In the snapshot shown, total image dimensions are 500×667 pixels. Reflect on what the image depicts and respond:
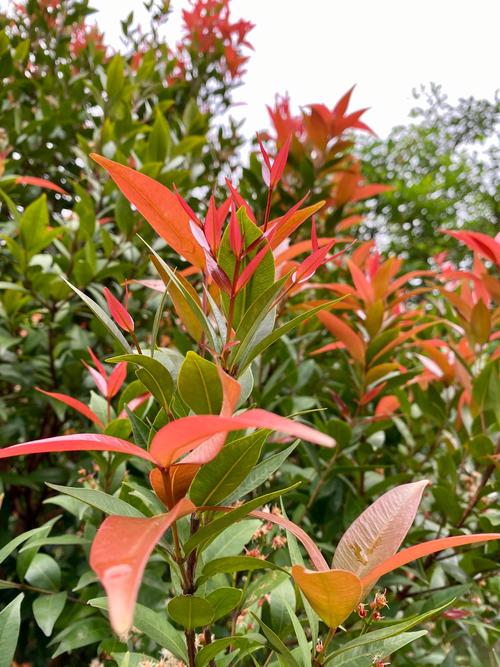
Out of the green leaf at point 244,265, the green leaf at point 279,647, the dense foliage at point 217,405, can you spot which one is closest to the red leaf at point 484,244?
the dense foliage at point 217,405

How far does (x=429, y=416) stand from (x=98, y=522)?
93 cm

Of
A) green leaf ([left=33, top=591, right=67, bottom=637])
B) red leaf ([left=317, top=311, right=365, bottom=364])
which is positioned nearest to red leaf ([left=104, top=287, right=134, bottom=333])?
green leaf ([left=33, top=591, right=67, bottom=637])

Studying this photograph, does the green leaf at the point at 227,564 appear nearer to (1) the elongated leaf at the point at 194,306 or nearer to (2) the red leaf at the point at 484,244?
(1) the elongated leaf at the point at 194,306

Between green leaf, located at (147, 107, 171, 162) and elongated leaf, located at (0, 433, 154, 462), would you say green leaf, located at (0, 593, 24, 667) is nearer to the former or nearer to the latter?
elongated leaf, located at (0, 433, 154, 462)

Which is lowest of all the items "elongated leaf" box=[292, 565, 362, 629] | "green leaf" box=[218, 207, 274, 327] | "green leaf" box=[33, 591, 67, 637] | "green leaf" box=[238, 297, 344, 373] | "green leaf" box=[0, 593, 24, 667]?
"green leaf" box=[33, 591, 67, 637]

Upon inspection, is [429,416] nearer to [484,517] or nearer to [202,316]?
[484,517]

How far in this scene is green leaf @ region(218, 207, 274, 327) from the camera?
645 mm

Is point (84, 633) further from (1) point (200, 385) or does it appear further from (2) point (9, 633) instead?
(1) point (200, 385)

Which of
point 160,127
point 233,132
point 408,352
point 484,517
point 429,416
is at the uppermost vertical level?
point 233,132

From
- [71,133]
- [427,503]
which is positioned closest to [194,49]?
[71,133]

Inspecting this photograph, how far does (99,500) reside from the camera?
568mm

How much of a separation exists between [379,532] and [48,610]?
2.29ft

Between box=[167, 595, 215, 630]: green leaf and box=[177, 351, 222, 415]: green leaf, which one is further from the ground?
box=[177, 351, 222, 415]: green leaf

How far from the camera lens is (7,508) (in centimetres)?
172
